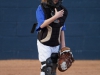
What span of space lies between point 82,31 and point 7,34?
6.06 ft

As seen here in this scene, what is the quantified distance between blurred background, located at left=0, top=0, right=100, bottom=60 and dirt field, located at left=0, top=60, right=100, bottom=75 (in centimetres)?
19

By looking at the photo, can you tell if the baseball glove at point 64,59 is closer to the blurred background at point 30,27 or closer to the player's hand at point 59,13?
the player's hand at point 59,13

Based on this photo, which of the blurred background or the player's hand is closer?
the player's hand

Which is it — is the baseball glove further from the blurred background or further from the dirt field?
the blurred background

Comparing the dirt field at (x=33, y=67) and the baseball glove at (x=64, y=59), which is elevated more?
the baseball glove at (x=64, y=59)

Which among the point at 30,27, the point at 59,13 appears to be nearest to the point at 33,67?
the point at 30,27

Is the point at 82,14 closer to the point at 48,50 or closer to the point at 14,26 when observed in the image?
the point at 14,26

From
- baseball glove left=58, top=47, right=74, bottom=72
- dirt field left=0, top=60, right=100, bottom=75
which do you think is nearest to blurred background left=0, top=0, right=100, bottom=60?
dirt field left=0, top=60, right=100, bottom=75

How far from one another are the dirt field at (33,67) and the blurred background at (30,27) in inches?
7.3

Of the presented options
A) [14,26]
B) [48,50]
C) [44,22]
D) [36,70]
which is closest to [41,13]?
[44,22]

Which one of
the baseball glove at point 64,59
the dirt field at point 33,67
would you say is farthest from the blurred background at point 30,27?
the baseball glove at point 64,59

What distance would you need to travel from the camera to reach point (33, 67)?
312 inches

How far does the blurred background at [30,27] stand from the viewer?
8.28 metres

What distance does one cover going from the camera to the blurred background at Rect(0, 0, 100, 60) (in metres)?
8.28
